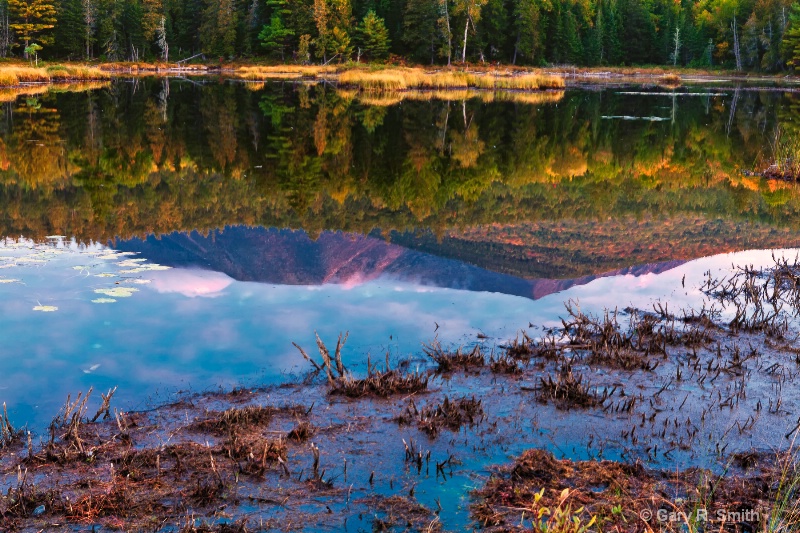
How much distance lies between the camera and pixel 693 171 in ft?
74.9

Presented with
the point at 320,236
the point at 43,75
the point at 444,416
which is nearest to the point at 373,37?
the point at 43,75

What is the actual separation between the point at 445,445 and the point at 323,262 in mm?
6512

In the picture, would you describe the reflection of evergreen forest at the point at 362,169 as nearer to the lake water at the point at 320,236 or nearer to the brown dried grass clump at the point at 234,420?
the lake water at the point at 320,236

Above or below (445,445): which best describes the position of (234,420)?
above

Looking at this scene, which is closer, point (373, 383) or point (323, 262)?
point (373, 383)

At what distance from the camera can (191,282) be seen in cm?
1116

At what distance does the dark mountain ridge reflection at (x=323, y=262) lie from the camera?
11633 mm

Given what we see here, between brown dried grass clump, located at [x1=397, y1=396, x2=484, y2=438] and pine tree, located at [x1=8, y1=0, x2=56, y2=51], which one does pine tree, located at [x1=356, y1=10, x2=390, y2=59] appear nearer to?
pine tree, located at [x1=8, y1=0, x2=56, y2=51]

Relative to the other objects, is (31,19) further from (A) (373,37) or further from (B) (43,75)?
(A) (373,37)

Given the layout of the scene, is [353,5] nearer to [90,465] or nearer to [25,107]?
[25,107]

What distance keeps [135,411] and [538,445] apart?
3.61 meters

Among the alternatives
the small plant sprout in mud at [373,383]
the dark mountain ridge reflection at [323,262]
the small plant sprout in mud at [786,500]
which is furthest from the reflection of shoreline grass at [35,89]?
the small plant sprout in mud at [786,500]

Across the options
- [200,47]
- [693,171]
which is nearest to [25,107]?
[693,171]

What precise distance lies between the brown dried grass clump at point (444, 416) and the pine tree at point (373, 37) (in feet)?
287
